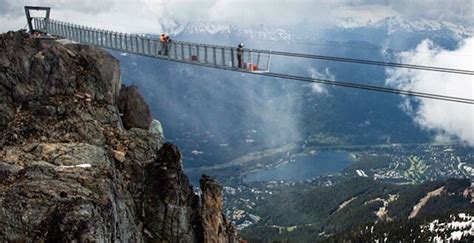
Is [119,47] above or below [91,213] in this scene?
above

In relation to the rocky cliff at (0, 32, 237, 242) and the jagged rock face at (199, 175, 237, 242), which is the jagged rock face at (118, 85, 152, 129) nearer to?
the rocky cliff at (0, 32, 237, 242)

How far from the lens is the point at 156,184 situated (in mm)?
41531

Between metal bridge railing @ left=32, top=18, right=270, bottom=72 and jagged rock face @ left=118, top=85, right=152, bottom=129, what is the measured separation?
13.3 feet

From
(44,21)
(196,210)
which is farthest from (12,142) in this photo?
(44,21)

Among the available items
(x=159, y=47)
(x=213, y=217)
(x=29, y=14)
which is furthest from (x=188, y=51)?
(x=29, y=14)

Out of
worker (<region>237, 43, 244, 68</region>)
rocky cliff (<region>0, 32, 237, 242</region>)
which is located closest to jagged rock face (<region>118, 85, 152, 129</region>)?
rocky cliff (<region>0, 32, 237, 242</region>)

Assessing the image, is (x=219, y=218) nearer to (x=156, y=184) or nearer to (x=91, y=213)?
(x=156, y=184)

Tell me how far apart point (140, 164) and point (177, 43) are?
1074 cm

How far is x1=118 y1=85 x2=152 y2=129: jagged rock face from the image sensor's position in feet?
169

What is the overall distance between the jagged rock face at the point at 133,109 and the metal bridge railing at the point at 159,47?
Answer: 4061mm

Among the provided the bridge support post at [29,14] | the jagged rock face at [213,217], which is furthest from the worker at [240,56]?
the bridge support post at [29,14]

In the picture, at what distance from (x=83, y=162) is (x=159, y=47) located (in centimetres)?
1667

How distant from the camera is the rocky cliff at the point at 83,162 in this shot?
94.7ft

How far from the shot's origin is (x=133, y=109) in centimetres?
5216
